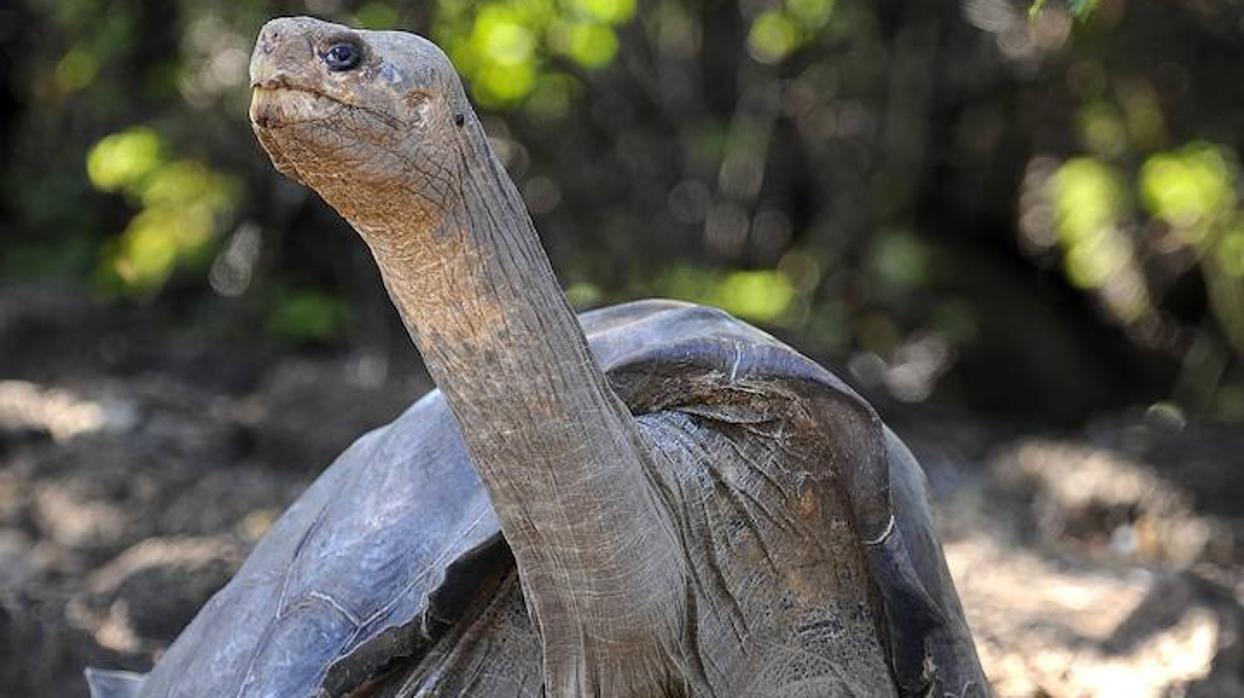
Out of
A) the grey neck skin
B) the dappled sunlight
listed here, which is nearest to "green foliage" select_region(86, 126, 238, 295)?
the dappled sunlight

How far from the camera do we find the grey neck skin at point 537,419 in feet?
5.87

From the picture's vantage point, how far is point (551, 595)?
204cm

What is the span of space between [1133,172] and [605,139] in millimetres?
1896

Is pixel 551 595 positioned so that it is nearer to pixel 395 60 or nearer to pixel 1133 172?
pixel 395 60

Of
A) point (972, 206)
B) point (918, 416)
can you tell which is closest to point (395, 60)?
point (918, 416)

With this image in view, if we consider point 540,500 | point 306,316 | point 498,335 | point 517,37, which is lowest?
point 306,316

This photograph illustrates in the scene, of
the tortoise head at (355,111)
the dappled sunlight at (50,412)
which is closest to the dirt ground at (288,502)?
the dappled sunlight at (50,412)

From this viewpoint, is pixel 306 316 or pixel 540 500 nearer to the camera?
pixel 540 500

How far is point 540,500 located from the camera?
1.93 meters

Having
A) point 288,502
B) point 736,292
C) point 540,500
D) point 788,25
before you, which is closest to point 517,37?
point 736,292

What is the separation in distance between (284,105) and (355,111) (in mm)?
62

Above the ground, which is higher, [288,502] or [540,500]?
[540,500]

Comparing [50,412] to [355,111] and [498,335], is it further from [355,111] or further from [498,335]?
[355,111]

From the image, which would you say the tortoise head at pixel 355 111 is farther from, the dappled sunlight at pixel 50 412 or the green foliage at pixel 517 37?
the dappled sunlight at pixel 50 412
